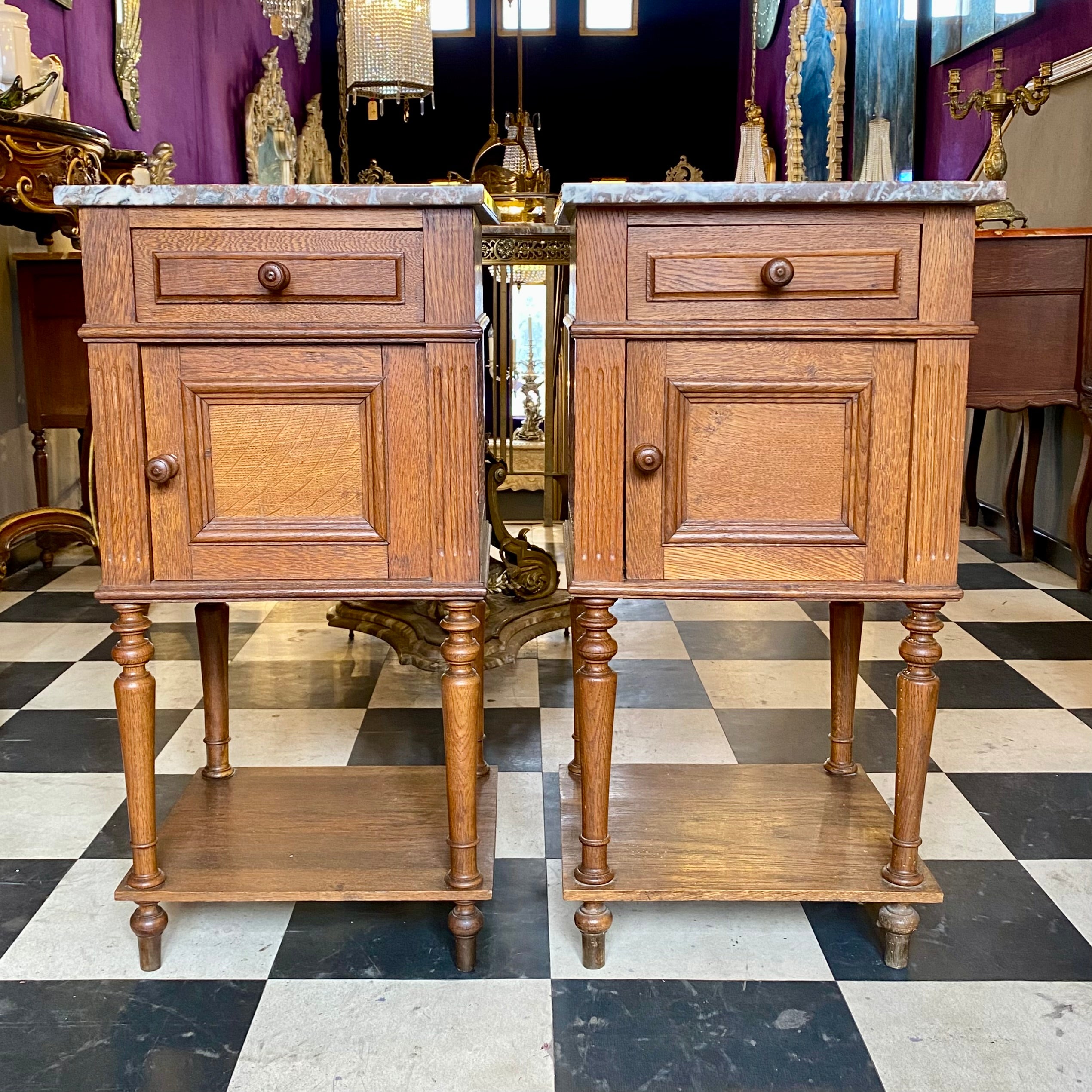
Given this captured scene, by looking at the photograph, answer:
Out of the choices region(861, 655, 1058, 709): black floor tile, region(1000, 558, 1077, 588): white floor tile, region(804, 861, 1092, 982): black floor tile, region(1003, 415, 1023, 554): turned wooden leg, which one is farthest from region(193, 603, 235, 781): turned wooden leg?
region(1003, 415, 1023, 554): turned wooden leg

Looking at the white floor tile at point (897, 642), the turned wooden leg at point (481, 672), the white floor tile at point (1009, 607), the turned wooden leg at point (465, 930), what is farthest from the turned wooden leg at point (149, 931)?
the white floor tile at point (1009, 607)

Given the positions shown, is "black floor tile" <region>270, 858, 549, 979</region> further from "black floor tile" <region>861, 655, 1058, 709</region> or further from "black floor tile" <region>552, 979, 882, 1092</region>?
"black floor tile" <region>861, 655, 1058, 709</region>

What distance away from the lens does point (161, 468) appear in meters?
1.20

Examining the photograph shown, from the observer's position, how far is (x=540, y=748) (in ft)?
6.67

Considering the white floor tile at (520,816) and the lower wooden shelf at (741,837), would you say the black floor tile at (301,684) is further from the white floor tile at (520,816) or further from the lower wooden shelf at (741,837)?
the lower wooden shelf at (741,837)

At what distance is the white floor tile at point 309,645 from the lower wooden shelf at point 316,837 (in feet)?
2.87

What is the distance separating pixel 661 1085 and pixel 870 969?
340 millimetres

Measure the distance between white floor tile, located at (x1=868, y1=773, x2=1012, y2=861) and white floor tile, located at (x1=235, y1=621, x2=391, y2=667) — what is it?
125 centimetres

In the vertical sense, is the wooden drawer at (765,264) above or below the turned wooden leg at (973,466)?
above

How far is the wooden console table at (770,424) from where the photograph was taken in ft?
3.81

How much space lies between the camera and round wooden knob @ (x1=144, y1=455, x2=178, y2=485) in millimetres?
1202

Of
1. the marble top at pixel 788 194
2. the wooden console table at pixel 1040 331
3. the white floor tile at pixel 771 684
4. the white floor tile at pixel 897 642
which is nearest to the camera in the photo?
the marble top at pixel 788 194

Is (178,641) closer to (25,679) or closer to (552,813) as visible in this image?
(25,679)

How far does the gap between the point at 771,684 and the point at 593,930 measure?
1.15 metres
